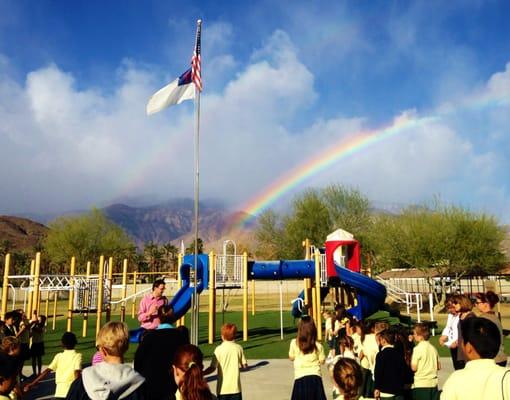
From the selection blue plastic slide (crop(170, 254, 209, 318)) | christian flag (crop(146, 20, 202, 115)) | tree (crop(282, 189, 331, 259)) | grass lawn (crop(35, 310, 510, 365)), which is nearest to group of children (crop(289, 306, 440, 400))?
grass lawn (crop(35, 310, 510, 365))

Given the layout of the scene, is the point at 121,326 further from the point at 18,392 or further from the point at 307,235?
the point at 307,235

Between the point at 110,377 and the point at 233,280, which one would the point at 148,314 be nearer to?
the point at 110,377

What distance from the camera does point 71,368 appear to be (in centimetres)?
601

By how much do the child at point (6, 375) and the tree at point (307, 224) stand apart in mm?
50335

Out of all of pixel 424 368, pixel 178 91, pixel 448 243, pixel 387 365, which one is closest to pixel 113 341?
pixel 387 365

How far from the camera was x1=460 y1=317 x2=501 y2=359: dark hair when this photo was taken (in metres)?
2.84

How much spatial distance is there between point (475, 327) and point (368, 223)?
5062cm

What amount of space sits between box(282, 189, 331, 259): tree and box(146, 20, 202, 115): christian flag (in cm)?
4121

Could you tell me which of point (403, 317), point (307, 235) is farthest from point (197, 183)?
point (307, 235)

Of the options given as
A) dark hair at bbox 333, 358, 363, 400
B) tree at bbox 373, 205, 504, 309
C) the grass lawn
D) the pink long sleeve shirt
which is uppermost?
tree at bbox 373, 205, 504, 309

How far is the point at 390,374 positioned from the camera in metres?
5.54

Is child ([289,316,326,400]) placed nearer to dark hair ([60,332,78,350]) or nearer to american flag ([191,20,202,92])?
dark hair ([60,332,78,350])

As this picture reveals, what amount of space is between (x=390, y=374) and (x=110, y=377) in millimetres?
3724

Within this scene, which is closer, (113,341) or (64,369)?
(113,341)
